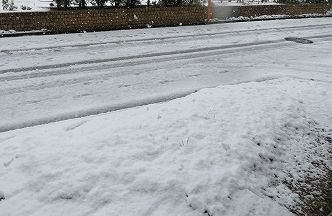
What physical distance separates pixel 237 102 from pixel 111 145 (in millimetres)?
2759

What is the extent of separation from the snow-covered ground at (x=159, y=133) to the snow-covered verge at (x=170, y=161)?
2 centimetres

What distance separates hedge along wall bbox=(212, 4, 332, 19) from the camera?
18.0 m

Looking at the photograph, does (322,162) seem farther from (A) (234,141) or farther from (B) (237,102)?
(B) (237,102)

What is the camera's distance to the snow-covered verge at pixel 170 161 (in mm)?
3621

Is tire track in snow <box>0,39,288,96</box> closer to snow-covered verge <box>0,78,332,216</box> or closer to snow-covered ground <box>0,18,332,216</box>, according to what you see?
snow-covered ground <box>0,18,332,216</box>

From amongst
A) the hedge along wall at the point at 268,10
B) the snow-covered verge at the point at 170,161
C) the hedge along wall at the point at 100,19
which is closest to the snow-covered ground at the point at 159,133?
the snow-covered verge at the point at 170,161

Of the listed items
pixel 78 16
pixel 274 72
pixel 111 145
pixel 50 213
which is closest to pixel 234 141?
pixel 111 145

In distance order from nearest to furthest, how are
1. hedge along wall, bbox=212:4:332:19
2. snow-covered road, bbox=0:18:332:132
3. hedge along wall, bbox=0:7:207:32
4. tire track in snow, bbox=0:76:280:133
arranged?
tire track in snow, bbox=0:76:280:133 → snow-covered road, bbox=0:18:332:132 → hedge along wall, bbox=0:7:207:32 → hedge along wall, bbox=212:4:332:19

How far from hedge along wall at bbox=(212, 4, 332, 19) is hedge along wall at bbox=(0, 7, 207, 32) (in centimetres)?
156

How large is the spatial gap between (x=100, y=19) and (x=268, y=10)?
430 inches

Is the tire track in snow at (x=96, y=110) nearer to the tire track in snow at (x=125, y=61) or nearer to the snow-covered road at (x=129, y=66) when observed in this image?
the snow-covered road at (x=129, y=66)

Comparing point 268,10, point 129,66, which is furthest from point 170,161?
point 268,10

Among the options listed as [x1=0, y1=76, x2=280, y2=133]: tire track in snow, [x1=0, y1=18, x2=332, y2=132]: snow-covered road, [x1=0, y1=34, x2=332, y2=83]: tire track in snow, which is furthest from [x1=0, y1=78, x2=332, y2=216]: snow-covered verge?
[x1=0, y1=34, x2=332, y2=83]: tire track in snow

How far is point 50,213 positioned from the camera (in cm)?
337
